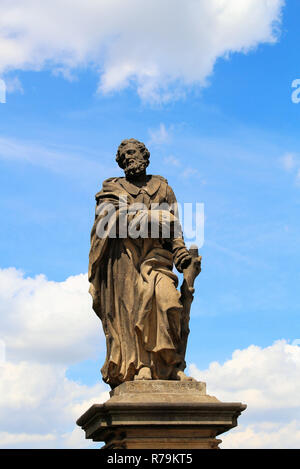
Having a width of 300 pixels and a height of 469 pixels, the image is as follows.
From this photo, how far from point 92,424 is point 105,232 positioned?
2726mm

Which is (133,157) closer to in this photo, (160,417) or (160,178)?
(160,178)

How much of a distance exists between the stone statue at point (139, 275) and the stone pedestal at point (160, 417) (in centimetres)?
43

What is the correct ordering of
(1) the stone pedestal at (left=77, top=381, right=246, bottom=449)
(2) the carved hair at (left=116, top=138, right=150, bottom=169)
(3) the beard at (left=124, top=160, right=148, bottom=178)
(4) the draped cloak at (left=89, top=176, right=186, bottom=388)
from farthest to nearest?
1. (2) the carved hair at (left=116, top=138, right=150, bottom=169)
2. (3) the beard at (left=124, top=160, right=148, bottom=178)
3. (4) the draped cloak at (left=89, top=176, right=186, bottom=388)
4. (1) the stone pedestal at (left=77, top=381, right=246, bottom=449)

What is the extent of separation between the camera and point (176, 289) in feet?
36.0

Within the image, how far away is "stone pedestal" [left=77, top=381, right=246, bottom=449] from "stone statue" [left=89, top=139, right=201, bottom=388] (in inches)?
16.9

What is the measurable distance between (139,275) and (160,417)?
2178mm

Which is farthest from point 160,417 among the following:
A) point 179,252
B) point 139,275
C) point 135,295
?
point 179,252

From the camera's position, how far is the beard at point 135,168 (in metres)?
11.7

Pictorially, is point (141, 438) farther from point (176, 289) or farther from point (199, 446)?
point (176, 289)

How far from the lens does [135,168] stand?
1167 centimetres

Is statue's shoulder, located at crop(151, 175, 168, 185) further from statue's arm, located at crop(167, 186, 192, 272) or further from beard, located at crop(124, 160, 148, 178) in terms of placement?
statue's arm, located at crop(167, 186, 192, 272)

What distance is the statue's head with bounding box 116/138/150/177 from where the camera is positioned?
1170 cm

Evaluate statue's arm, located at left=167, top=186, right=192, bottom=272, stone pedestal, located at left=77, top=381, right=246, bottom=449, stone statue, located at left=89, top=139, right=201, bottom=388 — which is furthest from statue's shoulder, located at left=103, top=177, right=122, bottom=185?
stone pedestal, located at left=77, top=381, right=246, bottom=449
